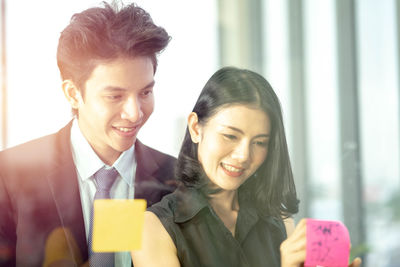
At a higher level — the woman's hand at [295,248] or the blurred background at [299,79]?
the blurred background at [299,79]

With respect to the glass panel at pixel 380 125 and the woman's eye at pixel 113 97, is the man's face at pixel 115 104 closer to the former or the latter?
the woman's eye at pixel 113 97

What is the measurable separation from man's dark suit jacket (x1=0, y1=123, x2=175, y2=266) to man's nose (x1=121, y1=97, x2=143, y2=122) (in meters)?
0.12

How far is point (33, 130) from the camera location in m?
0.86

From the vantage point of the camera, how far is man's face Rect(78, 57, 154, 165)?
844 millimetres

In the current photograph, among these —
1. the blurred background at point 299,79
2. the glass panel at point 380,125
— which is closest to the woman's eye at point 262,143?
the blurred background at point 299,79

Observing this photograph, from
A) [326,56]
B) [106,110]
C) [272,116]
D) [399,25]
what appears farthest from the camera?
[399,25]

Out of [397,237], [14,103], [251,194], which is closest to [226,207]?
[251,194]

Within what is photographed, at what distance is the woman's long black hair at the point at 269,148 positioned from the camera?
93 centimetres

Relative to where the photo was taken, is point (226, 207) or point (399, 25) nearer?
point (226, 207)

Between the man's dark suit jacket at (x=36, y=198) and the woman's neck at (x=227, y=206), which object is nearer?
the man's dark suit jacket at (x=36, y=198)

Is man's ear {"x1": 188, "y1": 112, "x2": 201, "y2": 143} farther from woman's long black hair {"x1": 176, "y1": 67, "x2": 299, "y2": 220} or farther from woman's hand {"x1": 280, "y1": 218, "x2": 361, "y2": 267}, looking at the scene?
woman's hand {"x1": 280, "y1": 218, "x2": 361, "y2": 267}

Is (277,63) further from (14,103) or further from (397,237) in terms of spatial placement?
(397,237)

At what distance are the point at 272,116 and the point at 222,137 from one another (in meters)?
0.13

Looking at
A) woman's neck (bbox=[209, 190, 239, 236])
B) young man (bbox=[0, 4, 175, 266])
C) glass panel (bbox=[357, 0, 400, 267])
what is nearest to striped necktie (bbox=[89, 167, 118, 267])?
young man (bbox=[0, 4, 175, 266])
